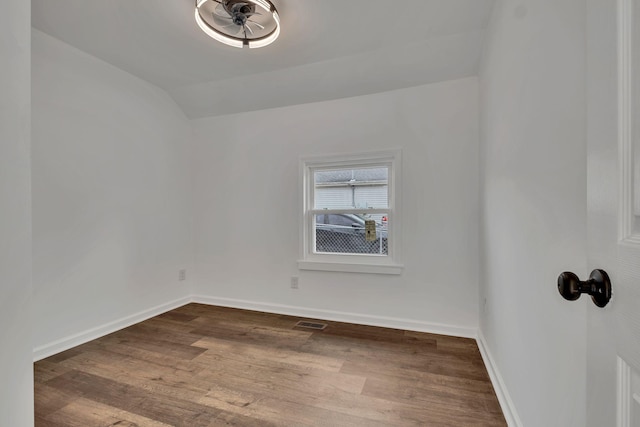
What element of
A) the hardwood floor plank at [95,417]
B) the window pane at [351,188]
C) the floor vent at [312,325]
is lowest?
the hardwood floor plank at [95,417]

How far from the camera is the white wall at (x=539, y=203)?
89 cm

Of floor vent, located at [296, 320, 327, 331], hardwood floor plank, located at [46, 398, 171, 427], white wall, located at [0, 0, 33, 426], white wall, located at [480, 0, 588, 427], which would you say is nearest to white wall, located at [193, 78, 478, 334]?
floor vent, located at [296, 320, 327, 331]

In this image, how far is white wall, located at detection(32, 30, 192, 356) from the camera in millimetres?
2281

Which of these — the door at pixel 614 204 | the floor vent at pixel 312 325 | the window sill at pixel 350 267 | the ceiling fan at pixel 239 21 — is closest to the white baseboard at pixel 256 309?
the floor vent at pixel 312 325

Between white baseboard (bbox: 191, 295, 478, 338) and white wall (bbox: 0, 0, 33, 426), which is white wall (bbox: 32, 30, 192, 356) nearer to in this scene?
white baseboard (bbox: 191, 295, 478, 338)

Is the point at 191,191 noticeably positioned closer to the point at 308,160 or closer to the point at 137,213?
the point at 137,213

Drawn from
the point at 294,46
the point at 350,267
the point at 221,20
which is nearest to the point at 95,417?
the point at 350,267

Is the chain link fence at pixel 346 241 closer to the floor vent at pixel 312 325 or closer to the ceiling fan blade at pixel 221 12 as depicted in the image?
the floor vent at pixel 312 325

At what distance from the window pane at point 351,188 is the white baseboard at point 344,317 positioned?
113 centimetres

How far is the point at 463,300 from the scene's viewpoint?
2637 mm

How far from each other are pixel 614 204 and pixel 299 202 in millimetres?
2767

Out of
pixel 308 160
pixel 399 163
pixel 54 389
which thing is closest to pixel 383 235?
pixel 399 163

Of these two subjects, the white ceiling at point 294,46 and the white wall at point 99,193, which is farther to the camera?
the white wall at point 99,193

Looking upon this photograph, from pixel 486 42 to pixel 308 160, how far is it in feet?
6.02
